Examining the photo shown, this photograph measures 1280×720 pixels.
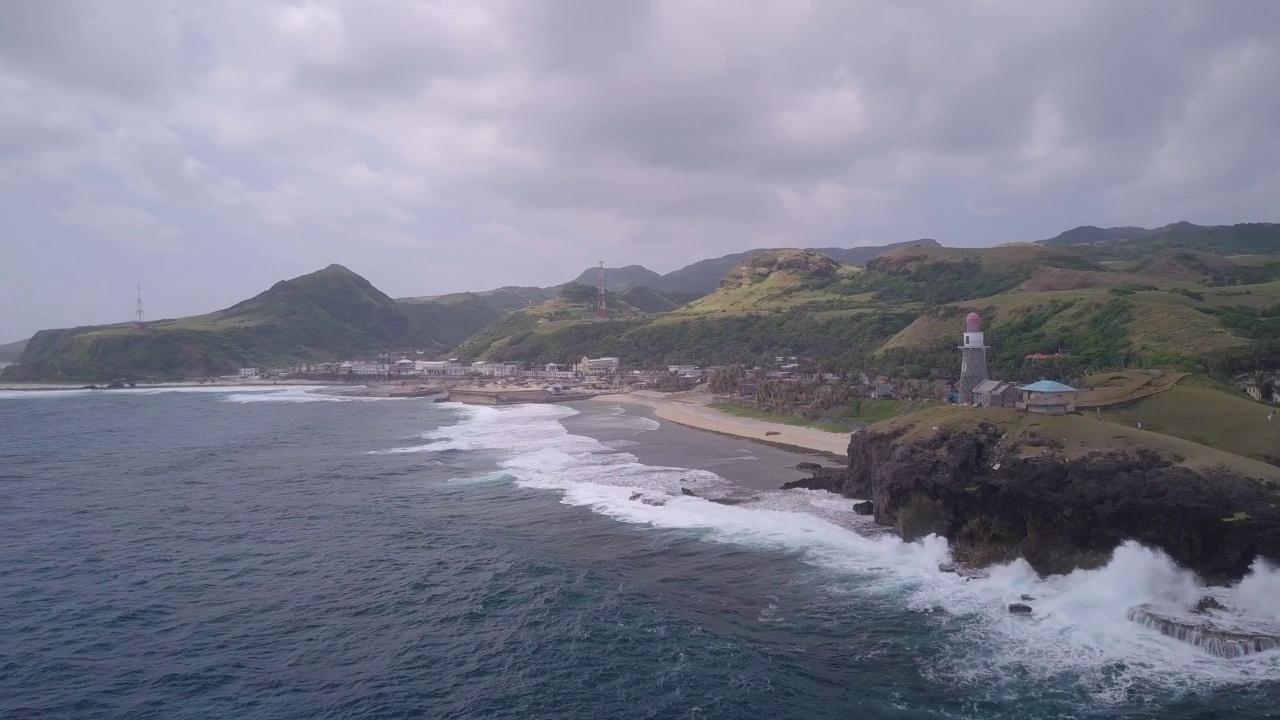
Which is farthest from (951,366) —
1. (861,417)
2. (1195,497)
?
(1195,497)

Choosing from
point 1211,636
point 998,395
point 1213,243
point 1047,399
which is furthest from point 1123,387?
point 1213,243

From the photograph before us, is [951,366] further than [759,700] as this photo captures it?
Yes

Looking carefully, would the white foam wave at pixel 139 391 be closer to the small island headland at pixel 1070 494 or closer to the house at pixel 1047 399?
the small island headland at pixel 1070 494

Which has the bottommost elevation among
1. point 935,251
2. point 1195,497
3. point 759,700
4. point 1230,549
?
point 759,700

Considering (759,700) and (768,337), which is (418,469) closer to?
(759,700)

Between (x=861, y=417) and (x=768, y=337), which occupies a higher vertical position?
(x=768, y=337)

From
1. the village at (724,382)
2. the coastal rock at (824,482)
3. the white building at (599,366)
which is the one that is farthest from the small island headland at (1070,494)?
the white building at (599,366)

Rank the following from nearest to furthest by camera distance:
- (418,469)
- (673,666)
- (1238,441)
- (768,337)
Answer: (673,666)
(1238,441)
(418,469)
(768,337)
